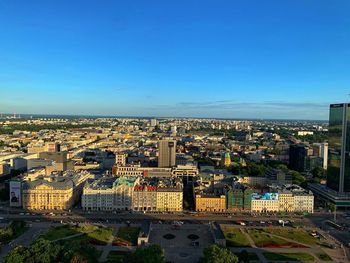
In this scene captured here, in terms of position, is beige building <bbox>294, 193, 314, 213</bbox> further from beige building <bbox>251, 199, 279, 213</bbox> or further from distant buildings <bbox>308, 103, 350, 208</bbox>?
distant buildings <bbox>308, 103, 350, 208</bbox>

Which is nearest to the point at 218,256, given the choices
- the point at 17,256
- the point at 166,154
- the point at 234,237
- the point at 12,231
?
the point at 234,237

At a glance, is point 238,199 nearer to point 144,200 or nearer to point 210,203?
point 210,203

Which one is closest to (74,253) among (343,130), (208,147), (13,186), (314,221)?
(13,186)

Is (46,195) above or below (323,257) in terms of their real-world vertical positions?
above

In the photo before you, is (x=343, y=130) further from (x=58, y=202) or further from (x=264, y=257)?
(x=58, y=202)

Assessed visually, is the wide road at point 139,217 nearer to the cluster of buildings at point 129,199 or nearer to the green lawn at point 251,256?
the cluster of buildings at point 129,199

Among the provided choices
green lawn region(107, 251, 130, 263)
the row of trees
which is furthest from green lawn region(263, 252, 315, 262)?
green lawn region(107, 251, 130, 263)

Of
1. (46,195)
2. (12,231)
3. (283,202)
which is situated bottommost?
(12,231)
